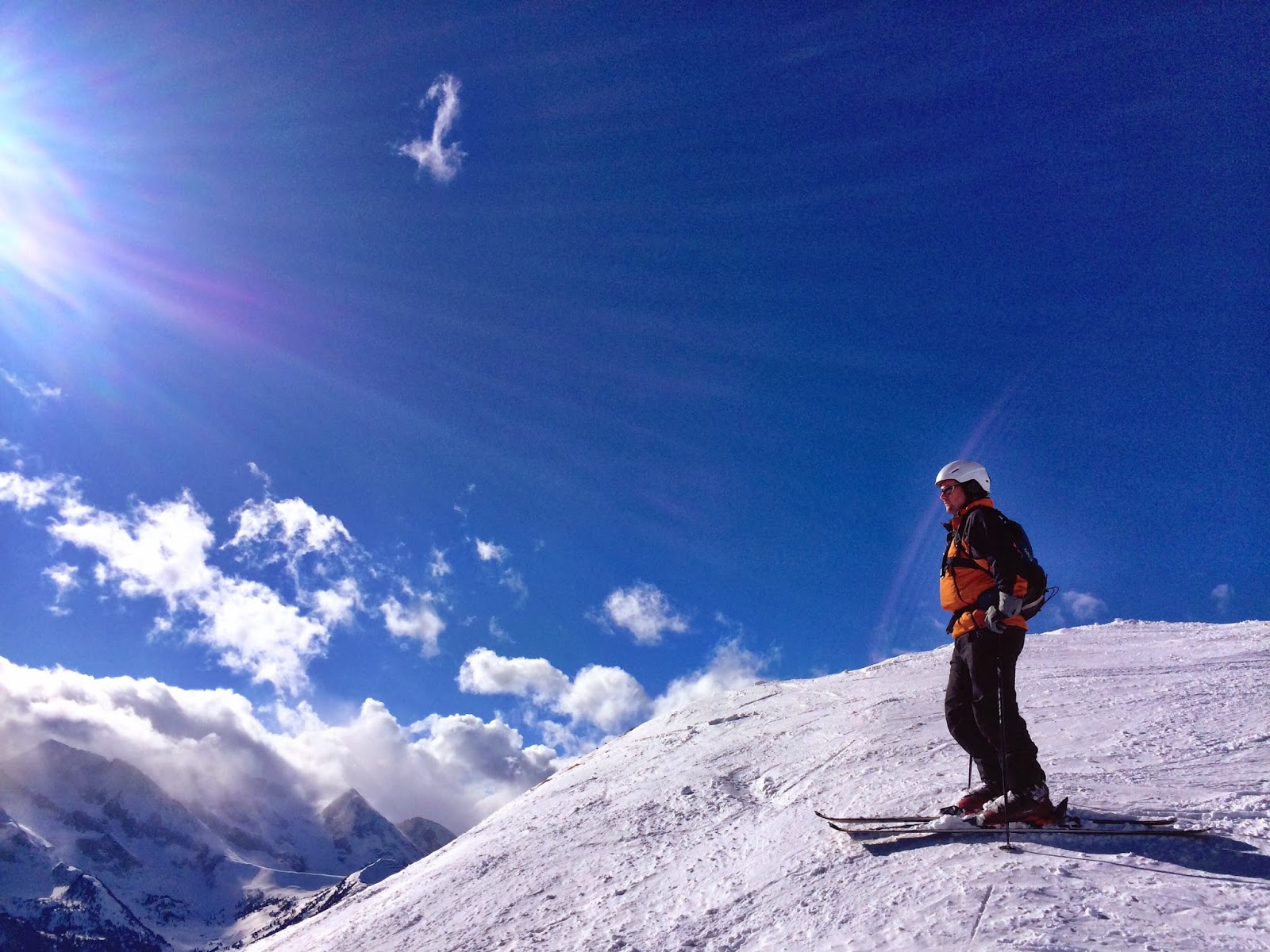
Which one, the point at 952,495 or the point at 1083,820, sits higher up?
the point at 952,495

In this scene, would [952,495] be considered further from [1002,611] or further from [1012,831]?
[1012,831]

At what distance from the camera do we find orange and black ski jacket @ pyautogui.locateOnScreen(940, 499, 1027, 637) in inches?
264

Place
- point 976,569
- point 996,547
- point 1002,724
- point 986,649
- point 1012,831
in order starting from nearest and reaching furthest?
point 1012,831
point 1002,724
point 996,547
point 986,649
point 976,569

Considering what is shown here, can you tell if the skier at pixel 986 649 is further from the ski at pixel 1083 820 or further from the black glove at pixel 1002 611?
the ski at pixel 1083 820

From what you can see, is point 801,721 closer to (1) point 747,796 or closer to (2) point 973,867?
(1) point 747,796

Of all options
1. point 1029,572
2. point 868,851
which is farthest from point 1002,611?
point 868,851

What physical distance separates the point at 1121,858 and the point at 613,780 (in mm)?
7396

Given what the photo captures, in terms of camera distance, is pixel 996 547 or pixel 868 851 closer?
pixel 868 851

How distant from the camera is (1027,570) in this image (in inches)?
263

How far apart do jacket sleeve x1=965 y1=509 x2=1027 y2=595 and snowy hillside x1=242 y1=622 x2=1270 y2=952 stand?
80.3 inches

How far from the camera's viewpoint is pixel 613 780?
11.4 meters

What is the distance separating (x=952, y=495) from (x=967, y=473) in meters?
0.26

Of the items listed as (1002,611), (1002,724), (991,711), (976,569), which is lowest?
(1002,724)

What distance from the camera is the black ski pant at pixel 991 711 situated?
6449mm
